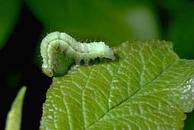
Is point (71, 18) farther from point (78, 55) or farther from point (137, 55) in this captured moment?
point (137, 55)

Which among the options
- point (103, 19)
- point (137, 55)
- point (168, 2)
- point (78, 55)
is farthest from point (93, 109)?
point (168, 2)

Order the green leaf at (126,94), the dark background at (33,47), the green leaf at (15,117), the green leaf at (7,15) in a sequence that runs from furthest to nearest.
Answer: the dark background at (33,47)
the green leaf at (7,15)
the green leaf at (15,117)
the green leaf at (126,94)

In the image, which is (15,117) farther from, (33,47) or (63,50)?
(33,47)

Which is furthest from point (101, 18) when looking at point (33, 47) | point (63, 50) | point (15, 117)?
point (15, 117)

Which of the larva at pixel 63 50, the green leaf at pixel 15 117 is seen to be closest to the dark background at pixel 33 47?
the larva at pixel 63 50

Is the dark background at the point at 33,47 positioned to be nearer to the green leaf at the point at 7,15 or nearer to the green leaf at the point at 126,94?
the green leaf at the point at 7,15

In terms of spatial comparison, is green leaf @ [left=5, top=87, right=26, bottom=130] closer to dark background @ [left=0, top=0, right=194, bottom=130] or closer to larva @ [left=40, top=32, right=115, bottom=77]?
larva @ [left=40, top=32, right=115, bottom=77]

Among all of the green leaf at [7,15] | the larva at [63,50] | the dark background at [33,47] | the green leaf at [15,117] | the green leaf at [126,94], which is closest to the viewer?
the green leaf at [126,94]
